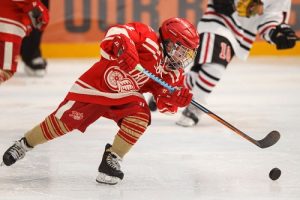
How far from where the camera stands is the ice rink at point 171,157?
8.11 feet

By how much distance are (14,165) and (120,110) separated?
1.51 ft

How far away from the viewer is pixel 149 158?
2994mm

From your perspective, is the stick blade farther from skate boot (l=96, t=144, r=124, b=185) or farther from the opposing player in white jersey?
the opposing player in white jersey

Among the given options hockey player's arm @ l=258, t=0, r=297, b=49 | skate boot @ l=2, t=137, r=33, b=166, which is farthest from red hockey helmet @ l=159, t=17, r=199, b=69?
hockey player's arm @ l=258, t=0, r=297, b=49

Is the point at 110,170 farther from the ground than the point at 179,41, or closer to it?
closer to it

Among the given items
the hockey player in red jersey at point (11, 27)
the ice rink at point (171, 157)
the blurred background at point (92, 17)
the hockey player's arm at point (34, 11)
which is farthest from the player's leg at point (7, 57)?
the blurred background at point (92, 17)

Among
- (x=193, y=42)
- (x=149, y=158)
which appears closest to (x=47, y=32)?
(x=149, y=158)

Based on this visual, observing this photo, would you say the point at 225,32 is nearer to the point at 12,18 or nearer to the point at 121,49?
the point at 12,18

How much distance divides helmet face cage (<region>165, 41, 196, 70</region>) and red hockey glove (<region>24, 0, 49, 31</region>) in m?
1.24

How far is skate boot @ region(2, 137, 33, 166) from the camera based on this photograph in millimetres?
2658

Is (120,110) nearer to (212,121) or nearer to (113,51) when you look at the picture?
(113,51)

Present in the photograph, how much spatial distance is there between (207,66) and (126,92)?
1.32 metres

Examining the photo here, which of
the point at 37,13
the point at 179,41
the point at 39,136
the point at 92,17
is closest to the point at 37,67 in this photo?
the point at 92,17

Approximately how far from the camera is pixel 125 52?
7.84 feet
